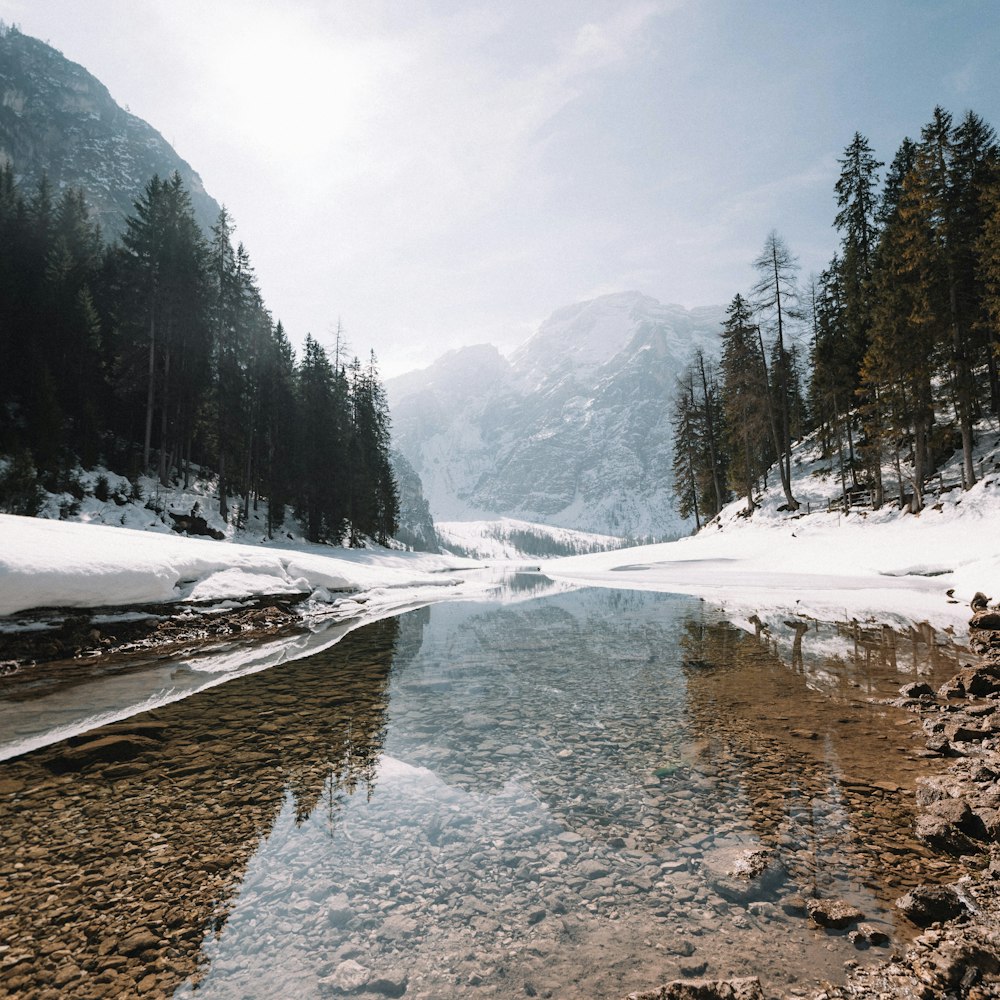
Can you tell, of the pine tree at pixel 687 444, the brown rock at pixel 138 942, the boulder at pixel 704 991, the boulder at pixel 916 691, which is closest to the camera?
the boulder at pixel 704 991

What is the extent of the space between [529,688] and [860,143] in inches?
1946

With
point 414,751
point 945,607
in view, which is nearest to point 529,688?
point 414,751

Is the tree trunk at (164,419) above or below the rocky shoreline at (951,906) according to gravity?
above

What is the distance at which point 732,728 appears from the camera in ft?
20.6

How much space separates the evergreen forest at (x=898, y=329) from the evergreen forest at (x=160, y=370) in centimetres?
3486

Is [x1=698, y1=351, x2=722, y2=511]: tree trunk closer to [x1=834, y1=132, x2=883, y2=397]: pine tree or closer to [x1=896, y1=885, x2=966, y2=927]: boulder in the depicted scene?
[x1=834, y1=132, x2=883, y2=397]: pine tree

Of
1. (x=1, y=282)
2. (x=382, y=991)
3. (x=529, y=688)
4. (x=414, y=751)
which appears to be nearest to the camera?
(x=382, y=991)

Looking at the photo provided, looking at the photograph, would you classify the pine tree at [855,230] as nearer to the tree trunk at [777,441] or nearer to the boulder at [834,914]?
the tree trunk at [777,441]

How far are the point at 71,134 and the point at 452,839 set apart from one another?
219 metres

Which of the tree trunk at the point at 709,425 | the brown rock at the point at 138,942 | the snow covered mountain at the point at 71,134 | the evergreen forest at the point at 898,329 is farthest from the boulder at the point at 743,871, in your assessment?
the snow covered mountain at the point at 71,134

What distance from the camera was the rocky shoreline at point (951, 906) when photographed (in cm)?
245

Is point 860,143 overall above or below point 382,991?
above

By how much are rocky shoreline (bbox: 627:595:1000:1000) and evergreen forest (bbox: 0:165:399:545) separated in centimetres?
3029

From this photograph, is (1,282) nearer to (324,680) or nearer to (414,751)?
(324,680)
